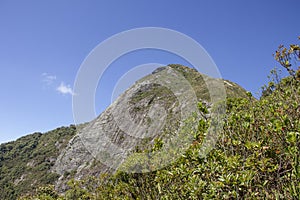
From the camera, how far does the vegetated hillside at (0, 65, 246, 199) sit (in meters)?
81.2

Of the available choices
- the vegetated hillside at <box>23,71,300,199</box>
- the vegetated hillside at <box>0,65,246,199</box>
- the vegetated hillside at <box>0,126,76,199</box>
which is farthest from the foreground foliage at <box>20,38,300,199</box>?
the vegetated hillside at <box>0,126,76,199</box>

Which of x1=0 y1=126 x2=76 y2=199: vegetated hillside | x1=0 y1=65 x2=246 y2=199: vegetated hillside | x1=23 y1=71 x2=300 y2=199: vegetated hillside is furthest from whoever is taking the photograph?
x1=0 y1=126 x2=76 y2=199: vegetated hillside

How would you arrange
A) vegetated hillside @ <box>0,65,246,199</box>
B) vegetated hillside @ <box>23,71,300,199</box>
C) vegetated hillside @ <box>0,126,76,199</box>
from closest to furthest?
vegetated hillside @ <box>23,71,300,199</box>, vegetated hillside @ <box>0,65,246,199</box>, vegetated hillside @ <box>0,126,76,199</box>

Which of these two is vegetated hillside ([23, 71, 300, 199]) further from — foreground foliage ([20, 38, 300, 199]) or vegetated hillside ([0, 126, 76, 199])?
vegetated hillside ([0, 126, 76, 199])

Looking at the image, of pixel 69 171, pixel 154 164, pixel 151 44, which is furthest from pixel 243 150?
pixel 69 171

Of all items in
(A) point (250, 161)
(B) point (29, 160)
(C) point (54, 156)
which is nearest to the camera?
(A) point (250, 161)

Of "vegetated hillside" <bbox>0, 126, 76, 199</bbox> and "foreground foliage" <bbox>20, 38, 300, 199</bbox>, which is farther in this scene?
"vegetated hillside" <bbox>0, 126, 76, 199</bbox>

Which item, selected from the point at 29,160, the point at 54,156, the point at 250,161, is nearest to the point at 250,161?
the point at 250,161

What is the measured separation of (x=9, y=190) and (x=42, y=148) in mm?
33993

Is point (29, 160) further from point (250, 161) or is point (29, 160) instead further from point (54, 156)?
point (250, 161)

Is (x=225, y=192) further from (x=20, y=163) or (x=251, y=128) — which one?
(x=20, y=163)

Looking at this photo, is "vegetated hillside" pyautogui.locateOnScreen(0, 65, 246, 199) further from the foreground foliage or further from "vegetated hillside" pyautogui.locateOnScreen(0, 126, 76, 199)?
the foreground foliage

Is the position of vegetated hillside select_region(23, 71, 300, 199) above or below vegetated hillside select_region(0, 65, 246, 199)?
below

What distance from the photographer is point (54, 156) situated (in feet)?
395
